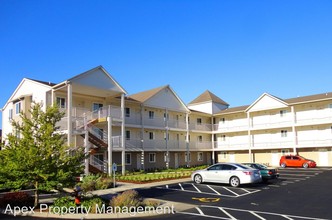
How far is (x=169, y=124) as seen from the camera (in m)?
41.0

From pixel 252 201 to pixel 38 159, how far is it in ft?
30.7

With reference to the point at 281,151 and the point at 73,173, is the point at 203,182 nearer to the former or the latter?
the point at 73,173

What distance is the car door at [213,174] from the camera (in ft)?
68.9

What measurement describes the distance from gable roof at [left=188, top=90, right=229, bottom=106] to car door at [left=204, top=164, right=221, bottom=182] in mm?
29594

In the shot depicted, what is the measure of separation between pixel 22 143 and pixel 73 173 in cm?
223

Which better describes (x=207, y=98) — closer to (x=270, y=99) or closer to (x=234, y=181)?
(x=270, y=99)

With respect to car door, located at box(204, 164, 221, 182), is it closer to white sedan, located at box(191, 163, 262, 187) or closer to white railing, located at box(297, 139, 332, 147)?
white sedan, located at box(191, 163, 262, 187)

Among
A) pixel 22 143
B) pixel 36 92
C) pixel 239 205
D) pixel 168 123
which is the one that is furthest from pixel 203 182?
pixel 168 123

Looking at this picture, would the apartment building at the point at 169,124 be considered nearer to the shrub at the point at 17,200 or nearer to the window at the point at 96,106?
the window at the point at 96,106

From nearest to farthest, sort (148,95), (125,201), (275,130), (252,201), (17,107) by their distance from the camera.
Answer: (125,201)
(252,201)
(17,107)
(148,95)
(275,130)

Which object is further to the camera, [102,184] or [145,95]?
[145,95]

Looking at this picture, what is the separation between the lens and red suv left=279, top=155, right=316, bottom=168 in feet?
121

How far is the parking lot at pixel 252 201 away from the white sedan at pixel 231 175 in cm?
44

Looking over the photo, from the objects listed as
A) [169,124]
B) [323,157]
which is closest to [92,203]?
[169,124]
